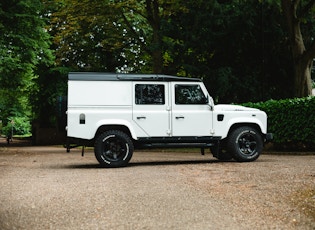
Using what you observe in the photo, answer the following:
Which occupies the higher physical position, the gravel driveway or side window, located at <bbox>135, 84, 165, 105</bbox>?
side window, located at <bbox>135, 84, 165, 105</bbox>

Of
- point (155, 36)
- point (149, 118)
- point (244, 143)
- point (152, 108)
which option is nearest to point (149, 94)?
point (152, 108)

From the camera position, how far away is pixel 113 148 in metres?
12.1

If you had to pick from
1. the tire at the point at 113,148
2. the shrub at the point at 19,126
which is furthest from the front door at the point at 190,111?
the shrub at the point at 19,126

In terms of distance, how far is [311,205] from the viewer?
21.5 feet

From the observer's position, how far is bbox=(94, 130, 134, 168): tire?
11906 millimetres

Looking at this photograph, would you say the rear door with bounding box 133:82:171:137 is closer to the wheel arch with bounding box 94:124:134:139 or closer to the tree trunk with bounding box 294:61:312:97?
the wheel arch with bounding box 94:124:134:139

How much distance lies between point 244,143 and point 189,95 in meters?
1.82

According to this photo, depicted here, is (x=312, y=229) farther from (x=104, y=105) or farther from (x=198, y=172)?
(x=104, y=105)

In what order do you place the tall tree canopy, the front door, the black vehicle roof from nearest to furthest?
the black vehicle roof, the front door, the tall tree canopy

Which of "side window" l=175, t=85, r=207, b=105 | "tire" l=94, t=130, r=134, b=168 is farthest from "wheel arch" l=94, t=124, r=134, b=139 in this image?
"side window" l=175, t=85, r=207, b=105

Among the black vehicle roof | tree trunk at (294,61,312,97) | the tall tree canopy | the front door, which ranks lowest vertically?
the front door

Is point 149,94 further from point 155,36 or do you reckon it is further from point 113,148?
point 155,36

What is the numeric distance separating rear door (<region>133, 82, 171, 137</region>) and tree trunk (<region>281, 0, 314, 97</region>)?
868 centimetres

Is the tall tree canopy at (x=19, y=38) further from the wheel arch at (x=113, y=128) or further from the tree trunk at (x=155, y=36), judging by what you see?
the wheel arch at (x=113, y=128)
